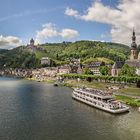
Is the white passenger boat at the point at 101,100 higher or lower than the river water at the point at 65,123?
higher

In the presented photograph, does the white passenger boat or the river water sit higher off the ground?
the white passenger boat

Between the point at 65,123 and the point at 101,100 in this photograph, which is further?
the point at 101,100

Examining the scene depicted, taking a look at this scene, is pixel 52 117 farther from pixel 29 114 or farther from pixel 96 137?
pixel 96 137

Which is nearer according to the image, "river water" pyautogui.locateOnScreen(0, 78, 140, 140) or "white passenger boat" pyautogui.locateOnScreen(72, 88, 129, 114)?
"river water" pyautogui.locateOnScreen(0, 78, 140, 140)

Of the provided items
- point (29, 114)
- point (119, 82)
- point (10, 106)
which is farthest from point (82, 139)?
Answer: point (119, 82)

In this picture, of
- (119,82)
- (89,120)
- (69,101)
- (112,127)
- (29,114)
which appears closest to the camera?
(112,127)

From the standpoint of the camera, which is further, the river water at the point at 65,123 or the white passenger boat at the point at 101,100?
the white passenger boat at the point at 101,100

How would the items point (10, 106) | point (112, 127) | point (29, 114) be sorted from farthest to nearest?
point (10, 106) < point (29, 114) < point (112, 127)

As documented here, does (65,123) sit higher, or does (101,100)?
(101,100)
